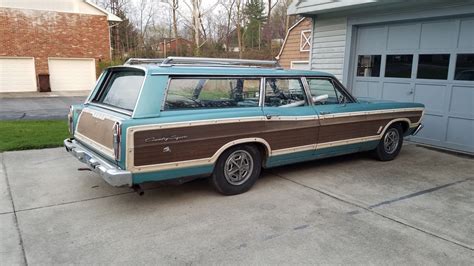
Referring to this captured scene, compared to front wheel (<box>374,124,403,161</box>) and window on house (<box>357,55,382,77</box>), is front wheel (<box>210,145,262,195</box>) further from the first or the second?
window on house (<box>357,55,382,77</box>)

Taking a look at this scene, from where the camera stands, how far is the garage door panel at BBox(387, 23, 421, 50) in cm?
763

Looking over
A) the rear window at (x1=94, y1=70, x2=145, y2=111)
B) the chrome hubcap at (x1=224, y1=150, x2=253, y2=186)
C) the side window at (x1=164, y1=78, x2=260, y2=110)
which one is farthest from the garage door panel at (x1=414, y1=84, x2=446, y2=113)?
the rear window at (x1=94, y1=70, x2=145, y2=111)

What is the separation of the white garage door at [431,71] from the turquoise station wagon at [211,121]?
222cm

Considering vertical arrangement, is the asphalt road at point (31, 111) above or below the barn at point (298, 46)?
below

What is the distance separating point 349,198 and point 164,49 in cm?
2788

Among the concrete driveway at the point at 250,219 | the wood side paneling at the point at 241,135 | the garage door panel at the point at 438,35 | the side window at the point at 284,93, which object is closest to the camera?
the concrete driveway at the point at 250,219

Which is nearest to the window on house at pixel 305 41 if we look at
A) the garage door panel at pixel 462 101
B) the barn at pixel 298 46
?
the barn at pixel 298 46

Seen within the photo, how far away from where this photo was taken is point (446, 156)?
22.4ft

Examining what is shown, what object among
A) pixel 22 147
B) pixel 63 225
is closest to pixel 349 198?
pixel 63 225

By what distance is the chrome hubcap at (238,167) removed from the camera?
450cm

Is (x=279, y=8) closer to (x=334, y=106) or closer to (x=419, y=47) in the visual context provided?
(x=419, y=47)

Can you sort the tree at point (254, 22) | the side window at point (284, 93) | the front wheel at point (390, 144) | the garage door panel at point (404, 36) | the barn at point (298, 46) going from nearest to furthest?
the side window at point (284, 93) < the front wheel at point (390, 144) < the garage door panel at point (404, 36) < the barn at point (298, 46) < the tree at point (254, 22)

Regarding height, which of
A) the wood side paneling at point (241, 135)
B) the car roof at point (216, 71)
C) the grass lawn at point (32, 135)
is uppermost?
the car roof at point (216, 71)

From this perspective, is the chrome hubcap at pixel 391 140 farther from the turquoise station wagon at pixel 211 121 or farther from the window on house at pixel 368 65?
the window on house at pixel 368 65
